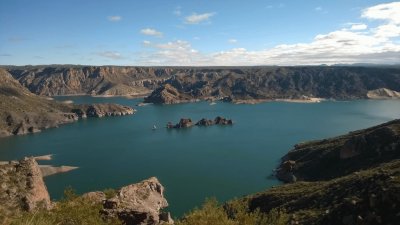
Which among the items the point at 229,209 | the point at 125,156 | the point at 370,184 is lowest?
the point at 125,156

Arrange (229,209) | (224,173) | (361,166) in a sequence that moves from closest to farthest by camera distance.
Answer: (229,209) → (361,166) → (224,173)

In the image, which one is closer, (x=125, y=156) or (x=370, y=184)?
(x=370, y=184)

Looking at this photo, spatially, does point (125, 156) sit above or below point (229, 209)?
below

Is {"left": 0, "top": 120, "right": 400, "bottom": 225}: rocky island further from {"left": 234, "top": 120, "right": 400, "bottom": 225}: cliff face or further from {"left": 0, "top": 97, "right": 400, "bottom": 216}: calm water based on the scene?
{"left": 0, "top": 97, "right": 400, "bottom": 216}: calm water

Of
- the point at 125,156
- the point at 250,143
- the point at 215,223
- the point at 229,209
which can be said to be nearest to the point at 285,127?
the point at 250,143

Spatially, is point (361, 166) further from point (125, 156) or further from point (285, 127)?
point (285, 127)

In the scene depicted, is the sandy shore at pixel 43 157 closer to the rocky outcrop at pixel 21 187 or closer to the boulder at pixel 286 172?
the boulder at pixel 286 172

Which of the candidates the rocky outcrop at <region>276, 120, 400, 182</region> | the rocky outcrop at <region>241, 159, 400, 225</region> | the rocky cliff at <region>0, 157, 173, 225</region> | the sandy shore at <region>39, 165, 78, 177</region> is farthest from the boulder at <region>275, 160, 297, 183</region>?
the sandy shore at <region>39, 165, 78, 177</region>
